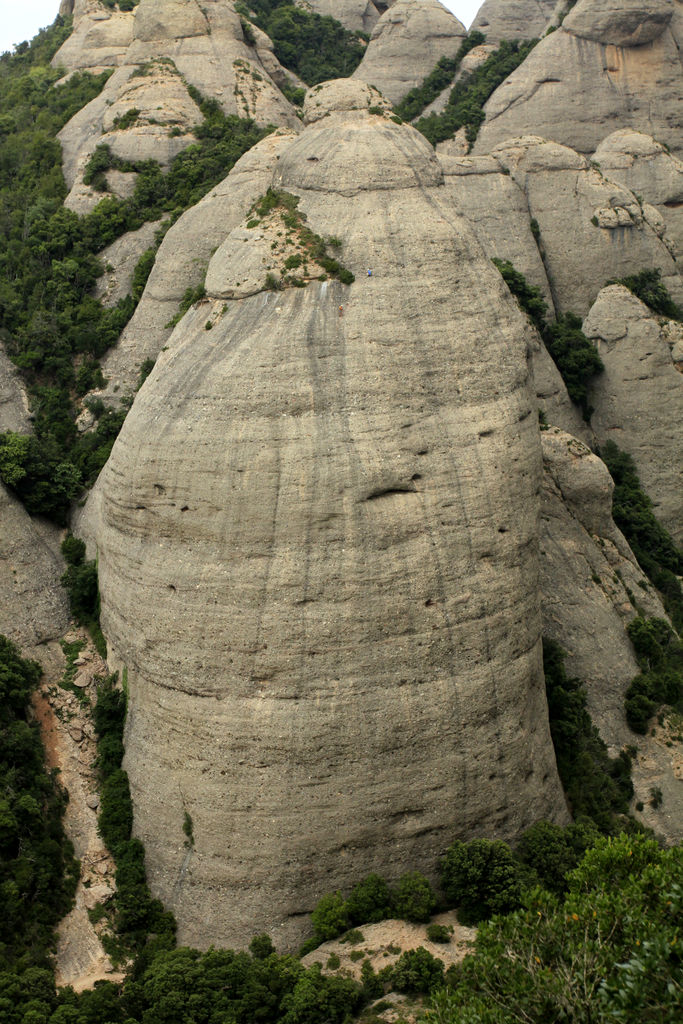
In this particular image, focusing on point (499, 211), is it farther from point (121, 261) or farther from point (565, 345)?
point (121, 261)

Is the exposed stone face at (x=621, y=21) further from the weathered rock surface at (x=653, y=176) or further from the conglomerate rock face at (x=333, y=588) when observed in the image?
the conglomerate rock face at (x=333, y=588)

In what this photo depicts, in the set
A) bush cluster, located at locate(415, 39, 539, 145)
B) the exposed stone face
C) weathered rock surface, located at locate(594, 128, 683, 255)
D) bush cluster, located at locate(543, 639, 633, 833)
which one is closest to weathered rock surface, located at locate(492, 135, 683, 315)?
weathered rock surface, located at locate(594, 128, 683, 255)

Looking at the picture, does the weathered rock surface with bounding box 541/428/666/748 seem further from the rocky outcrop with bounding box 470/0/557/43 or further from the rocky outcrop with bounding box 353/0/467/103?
→ the rocky outcrop with bounding box 470/0/557/43

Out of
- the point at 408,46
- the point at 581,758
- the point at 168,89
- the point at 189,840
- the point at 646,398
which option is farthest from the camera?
the point at 408,46

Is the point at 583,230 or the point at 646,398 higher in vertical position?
the point at 583,230

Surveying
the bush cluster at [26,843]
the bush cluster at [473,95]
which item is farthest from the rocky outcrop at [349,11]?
the bush cluster at [26,843]

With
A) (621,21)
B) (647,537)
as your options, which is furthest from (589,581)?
(621,21)
